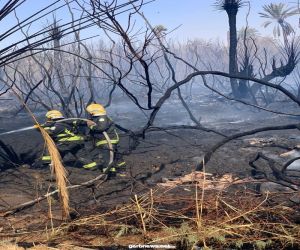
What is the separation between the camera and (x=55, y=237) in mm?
3039

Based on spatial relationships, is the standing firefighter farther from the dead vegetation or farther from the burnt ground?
the dead vegetation

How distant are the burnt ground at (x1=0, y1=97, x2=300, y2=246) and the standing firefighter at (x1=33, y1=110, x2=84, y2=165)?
1.25 ft

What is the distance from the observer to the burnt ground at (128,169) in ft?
14.9

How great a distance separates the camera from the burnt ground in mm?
4533

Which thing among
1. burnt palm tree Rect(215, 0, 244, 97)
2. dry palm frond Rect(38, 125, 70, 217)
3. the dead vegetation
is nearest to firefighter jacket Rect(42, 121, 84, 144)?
the dead vegetation

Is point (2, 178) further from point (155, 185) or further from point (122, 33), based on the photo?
point (122, 33)

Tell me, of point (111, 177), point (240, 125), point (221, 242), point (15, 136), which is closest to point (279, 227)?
point (221, 242)

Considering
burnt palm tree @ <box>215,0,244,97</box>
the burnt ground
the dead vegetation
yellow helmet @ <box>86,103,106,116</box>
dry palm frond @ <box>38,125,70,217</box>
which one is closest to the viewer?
dry palm frond @ <box>38,125,70,217</box>

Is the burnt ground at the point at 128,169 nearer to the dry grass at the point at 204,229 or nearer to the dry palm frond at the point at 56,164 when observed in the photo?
the dry grass at the point at 204,229

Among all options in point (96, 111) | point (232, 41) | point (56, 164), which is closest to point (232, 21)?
point (232, 41)

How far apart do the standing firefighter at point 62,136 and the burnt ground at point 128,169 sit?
0.38 m

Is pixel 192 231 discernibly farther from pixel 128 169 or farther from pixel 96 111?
pixel 96 111

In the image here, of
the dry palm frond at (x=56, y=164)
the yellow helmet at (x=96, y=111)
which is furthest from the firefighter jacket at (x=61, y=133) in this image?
the dry palm frond at (x=56, y=164)

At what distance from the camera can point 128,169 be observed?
6844mm
